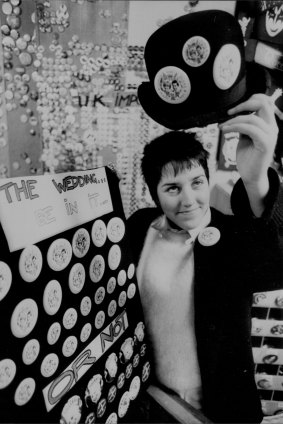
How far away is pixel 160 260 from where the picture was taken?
104 cm

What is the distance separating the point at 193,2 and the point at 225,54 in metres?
0.29

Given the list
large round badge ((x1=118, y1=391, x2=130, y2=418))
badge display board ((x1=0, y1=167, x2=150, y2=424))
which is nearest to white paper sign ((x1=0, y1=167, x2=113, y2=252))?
badge display board ((x1=0, y1=167, x2=150, y2=424))

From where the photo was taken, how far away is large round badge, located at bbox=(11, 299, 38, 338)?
25.1 inches

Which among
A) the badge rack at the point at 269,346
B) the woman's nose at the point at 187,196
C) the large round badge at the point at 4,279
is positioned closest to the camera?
the large round badge at the point at 4,279

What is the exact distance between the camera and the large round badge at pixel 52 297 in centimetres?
71

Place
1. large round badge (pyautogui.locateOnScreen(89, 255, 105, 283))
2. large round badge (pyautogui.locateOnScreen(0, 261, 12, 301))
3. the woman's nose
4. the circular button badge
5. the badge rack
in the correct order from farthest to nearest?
1. the badge rack
2. the woman's nose
3. large round badge (pyautogui.locateOnScreen(89, 255, 105, 283))
4. the circular button badge
5. large round badge (pyautogui.locateOnScreen(0, 261, 12, 301))

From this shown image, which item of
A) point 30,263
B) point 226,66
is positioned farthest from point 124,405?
point 226,66

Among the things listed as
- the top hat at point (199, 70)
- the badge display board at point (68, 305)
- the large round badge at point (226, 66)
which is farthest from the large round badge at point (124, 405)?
the large round badge at point (226, 66)

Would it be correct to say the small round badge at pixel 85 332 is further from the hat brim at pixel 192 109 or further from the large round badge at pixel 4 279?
the hat brim at pixel 192 109

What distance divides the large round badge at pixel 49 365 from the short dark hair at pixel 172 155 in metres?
0.58

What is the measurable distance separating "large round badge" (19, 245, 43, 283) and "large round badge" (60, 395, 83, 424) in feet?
1.14

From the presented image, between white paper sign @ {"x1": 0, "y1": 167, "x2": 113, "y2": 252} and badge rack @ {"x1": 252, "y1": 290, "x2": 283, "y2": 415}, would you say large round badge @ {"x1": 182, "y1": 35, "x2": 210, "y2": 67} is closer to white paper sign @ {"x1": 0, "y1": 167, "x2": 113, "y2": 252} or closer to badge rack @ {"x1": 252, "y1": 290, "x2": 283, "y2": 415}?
white paper sign @ {"x1": 0, "y1": 167, "x2": 113, "y2": 252}

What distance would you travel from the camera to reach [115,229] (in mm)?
927

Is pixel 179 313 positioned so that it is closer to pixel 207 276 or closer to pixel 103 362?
pixel 207 276
